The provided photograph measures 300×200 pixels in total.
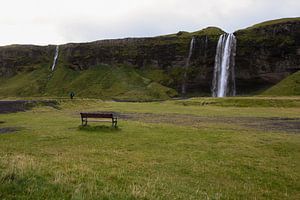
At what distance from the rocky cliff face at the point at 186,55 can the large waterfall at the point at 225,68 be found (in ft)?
7.63

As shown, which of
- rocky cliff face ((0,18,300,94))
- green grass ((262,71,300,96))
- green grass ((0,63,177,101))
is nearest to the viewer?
green grass ((262,71,300,96))

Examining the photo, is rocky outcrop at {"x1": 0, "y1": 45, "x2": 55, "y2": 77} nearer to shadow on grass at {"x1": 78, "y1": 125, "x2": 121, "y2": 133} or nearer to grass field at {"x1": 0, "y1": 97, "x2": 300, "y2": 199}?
shadow on grass at {"x1": 78, "y1": 125, "x2": 121, "y2": 133}

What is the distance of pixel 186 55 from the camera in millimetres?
110938

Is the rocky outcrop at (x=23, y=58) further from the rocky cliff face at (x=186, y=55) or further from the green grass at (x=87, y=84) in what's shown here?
the green grass at (x=87, y=84)

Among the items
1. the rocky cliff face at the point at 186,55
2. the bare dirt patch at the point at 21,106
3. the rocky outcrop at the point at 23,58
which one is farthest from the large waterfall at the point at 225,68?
the rocky outcrop at the point at 23,58

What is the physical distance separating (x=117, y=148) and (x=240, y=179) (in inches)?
265

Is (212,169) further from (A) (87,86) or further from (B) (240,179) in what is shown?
(A) (87,86)

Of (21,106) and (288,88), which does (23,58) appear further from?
(288,88)

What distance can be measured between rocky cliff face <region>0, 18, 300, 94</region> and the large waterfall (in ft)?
7.63

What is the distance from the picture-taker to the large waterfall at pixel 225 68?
9406 centimetres

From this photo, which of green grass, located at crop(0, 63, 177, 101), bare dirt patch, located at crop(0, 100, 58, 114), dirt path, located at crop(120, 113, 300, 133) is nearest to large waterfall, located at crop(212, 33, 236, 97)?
green grass, located at crop(0, 63, 177, 101)

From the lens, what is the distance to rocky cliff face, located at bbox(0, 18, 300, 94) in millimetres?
95188

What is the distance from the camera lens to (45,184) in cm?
732

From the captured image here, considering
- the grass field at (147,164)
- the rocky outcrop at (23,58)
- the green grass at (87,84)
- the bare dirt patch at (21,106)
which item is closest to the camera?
the grass field at (147,164)
